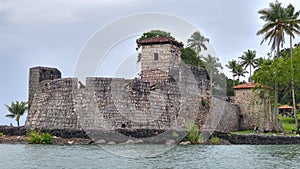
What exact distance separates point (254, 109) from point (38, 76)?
2180 cm

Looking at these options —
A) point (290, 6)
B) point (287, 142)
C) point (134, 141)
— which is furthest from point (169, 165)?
point (290, 6)

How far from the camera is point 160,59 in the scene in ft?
113

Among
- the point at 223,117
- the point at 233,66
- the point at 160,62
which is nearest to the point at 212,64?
the point at 233,66

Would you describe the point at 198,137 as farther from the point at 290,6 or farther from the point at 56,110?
the point at 290,6

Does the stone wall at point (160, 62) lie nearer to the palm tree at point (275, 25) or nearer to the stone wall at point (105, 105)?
the stone wall at point (105, 105)

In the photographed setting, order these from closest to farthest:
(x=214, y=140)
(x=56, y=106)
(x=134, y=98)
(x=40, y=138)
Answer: (x=40, y=138)
(x=214, y=140)
(x=56, y=106)
(x=134, y=98)

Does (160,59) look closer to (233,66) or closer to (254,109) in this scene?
(254,109)

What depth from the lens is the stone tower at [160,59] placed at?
33.6 metres

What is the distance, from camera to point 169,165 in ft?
53.9

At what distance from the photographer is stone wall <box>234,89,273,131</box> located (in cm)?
4400

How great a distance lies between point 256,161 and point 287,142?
13311mm

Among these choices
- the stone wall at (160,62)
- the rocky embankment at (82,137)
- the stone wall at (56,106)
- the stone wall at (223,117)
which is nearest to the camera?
the rocky embankment at (82,137)

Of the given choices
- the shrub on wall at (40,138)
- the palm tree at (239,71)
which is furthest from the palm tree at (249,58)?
the shrub on wall at (40,138)

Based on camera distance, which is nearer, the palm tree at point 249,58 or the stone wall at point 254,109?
the stone wall at point 254,109
